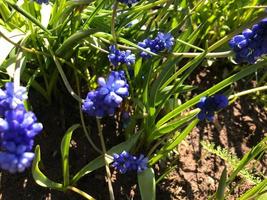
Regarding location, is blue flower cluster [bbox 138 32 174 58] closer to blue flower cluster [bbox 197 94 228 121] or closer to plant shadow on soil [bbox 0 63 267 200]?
blue flower cluster [bbox 197 94 228 121]

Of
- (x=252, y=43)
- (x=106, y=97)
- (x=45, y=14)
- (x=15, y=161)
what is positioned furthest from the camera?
(x=45, y=14)

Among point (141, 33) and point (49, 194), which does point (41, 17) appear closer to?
point (141, 33)

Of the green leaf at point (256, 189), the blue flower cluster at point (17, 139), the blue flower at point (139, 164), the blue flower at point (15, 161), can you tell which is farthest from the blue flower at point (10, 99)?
the green leaf at point (256, 189)

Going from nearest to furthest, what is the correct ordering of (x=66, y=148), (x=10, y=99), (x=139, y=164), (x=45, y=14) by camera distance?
(x=10, y=99) < (x=66, y=148) < (x=139, y=164) < (x=45, y=14)

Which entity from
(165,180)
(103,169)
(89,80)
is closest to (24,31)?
(89,80)

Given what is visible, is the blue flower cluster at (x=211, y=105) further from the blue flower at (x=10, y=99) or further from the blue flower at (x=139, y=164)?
the blue flower at (x=10, y=99)

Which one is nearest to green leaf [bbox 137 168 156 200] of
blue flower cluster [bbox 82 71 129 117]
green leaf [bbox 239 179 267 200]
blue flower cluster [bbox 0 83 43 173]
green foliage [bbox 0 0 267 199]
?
green foliage [bbox 0 0 267 199]

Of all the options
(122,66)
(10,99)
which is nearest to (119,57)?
(122,66)

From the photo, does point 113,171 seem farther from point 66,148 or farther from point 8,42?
point 8,42
